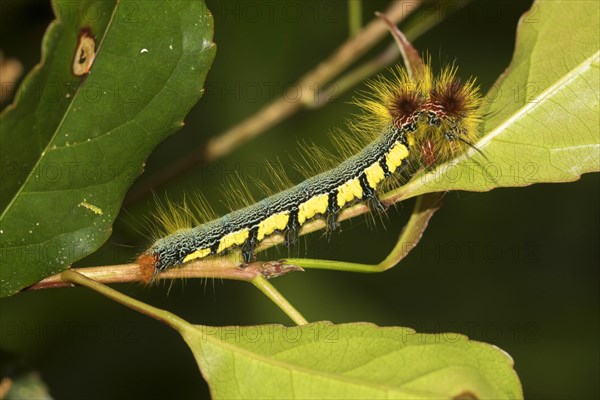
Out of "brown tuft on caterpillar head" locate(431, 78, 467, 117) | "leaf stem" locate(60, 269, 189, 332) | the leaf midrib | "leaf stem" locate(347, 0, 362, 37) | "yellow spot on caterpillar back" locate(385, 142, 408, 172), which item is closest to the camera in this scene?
the leaf midrib

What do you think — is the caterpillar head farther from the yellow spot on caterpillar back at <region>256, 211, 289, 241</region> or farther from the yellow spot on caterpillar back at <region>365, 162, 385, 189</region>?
the yellow spot on caterpillar back at <region>256, 211, 289, 241</region>

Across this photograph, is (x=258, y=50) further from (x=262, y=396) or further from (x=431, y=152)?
(x=262, y=396)

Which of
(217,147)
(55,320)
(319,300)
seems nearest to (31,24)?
(217,147)

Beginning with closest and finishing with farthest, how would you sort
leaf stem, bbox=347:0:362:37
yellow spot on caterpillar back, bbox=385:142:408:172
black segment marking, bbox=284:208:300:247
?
black segment marking, bbox=284:208:300:247, yellow spot on caterpillar back, bbox=385:142:408:172, leaf stem, bbox=347:0:362:37

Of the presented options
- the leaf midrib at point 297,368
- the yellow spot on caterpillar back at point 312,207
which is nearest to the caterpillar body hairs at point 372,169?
the yellow spot on caterpillar back at point 312,207

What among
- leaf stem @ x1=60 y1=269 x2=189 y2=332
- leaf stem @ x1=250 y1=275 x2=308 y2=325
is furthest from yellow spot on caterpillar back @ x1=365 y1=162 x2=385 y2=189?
leaf stem @ x1=60 y1=269 x2=189 y2=332

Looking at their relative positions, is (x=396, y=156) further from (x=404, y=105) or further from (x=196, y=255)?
(x=196, y=255)

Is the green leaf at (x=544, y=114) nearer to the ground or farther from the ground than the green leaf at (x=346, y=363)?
farther from the ground

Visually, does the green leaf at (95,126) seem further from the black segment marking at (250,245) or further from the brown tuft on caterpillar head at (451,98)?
the brown tuft on caterpillar head at (451,98)
